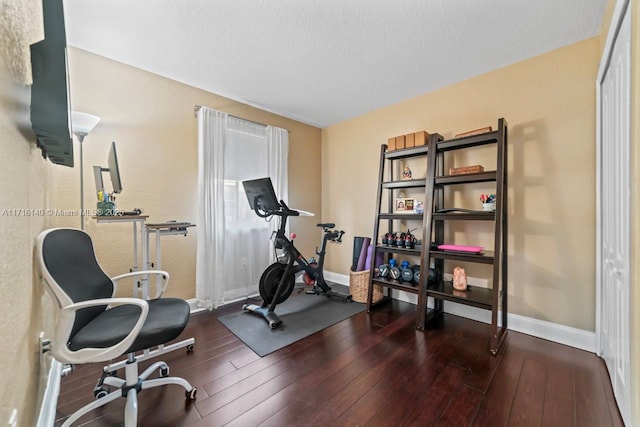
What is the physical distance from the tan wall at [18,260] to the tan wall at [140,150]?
3.90ft

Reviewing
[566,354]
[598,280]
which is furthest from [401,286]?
[598,280]

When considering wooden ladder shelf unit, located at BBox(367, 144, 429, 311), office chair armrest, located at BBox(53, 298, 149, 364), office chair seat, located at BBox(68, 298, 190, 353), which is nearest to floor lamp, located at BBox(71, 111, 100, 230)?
office chair seat, located at BBox(68, 298, 190, 353)

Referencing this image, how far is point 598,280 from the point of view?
1.93m

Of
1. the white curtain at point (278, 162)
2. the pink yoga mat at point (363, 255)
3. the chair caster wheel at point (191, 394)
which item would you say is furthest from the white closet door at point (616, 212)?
the white curtain at point (278, 162)

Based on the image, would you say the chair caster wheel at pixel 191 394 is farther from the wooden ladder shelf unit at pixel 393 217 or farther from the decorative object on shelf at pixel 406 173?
the decorative object on shelf at pixel 406 173

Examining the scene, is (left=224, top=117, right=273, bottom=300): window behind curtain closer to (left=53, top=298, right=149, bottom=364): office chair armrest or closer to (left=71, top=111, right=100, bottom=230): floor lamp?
(left=71, top=111, right=100, bottom=230): floor lamp

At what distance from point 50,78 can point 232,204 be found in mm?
2172

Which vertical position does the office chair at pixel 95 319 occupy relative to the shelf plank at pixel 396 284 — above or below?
above

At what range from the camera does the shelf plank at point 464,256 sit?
85.5 inches

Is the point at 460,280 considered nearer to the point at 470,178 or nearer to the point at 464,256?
the point at 464,256

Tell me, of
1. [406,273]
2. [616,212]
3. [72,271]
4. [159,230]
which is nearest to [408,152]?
[406,273]

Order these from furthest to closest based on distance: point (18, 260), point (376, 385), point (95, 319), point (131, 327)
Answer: point (376, 385), point (95, 319), point (131, 327), point (18, 260)

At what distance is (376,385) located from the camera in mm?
1634

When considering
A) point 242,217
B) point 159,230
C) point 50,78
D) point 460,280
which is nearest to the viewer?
point 50,78
